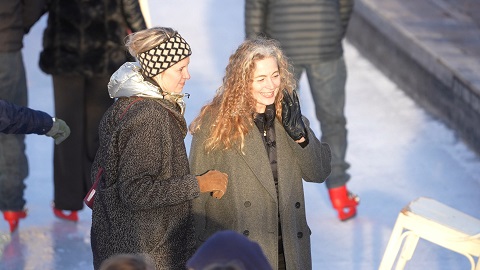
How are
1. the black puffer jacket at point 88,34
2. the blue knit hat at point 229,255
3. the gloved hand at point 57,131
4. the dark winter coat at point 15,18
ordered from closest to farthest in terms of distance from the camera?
the blue knit hat at point 229,255, the gloved hand at point 57,131, the dark winter coat at point 15,18, the black puffer jacket at point 88,34

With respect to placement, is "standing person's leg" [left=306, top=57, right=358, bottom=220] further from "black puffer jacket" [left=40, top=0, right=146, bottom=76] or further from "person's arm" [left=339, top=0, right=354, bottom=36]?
"black puffer jacket" [left=40, top=0, right=146, bottom=76]

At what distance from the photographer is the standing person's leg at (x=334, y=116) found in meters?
7.18

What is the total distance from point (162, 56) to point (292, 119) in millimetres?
564

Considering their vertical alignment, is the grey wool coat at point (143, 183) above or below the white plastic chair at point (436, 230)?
above

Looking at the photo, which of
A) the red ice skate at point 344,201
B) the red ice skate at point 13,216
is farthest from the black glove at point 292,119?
the red ice skate at point 13,216

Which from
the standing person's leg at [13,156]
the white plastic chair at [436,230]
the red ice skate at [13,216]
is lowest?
the red ice skate at [13,216]

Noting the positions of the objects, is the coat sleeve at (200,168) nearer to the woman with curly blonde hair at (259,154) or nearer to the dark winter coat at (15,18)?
the woman with curly blonde hair at (259,154)

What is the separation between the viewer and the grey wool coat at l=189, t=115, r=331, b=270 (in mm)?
4734

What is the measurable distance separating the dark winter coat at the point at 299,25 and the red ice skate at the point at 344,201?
81 centimetres

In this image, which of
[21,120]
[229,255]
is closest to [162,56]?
[21,120]

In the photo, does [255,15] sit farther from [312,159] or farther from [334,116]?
[312,159]

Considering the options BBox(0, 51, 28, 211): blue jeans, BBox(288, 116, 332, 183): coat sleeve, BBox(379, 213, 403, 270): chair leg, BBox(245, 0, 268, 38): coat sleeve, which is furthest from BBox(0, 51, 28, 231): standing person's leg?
BBox(379, 213, 403, 270): chair leg

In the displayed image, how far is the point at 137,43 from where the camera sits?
4.61m

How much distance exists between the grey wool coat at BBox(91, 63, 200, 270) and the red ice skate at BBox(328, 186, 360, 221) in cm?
275
